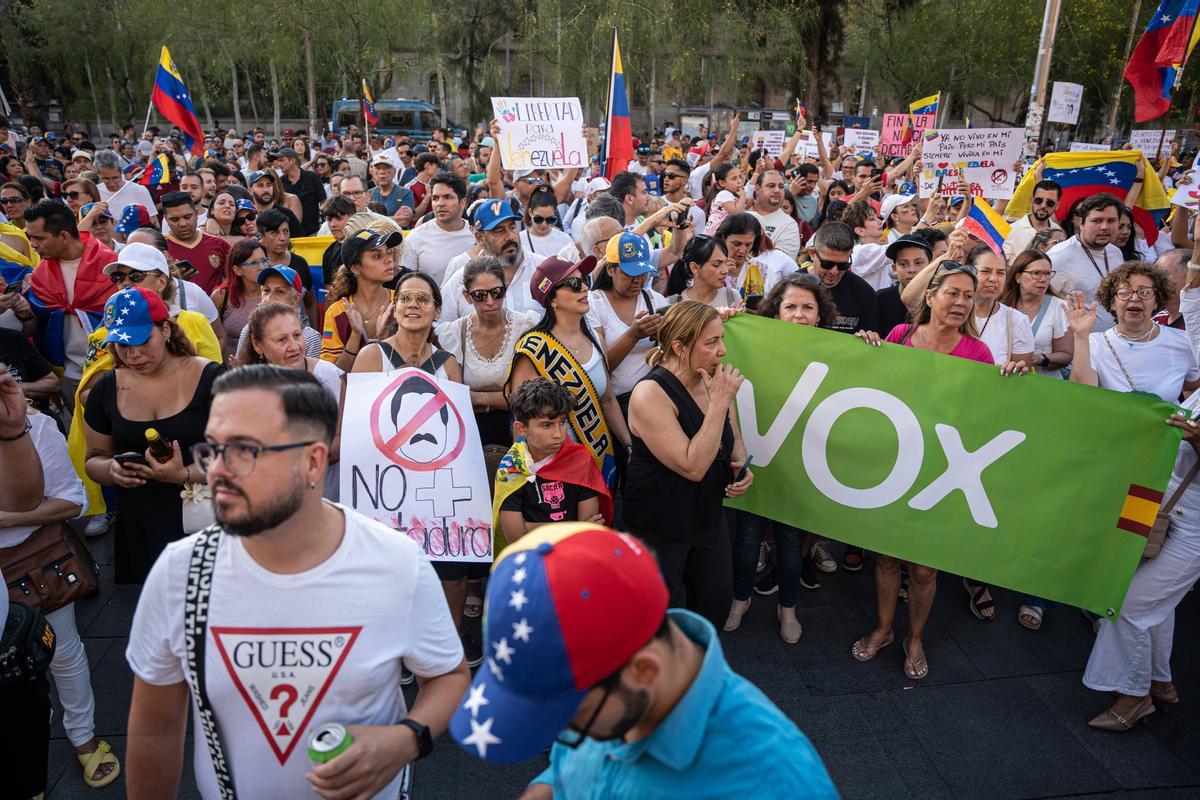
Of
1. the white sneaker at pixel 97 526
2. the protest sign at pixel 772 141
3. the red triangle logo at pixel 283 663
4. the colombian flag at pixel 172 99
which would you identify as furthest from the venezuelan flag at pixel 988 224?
the colombian flag at pixel 172 99

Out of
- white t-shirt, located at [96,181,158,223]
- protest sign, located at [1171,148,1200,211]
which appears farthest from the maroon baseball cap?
white t-shirt, located at [96,181,158,223]

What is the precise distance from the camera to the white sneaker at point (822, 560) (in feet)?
17.2

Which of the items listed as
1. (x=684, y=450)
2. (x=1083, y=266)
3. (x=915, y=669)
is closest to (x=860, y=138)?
(x=1083, y=266)

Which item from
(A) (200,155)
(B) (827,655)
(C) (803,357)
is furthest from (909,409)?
Answer: (A) (200,155)

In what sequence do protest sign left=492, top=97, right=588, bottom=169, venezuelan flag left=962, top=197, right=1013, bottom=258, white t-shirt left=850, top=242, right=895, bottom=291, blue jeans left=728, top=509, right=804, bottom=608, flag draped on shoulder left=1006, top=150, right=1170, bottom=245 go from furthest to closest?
protest sign left=492, top=97, right=588, bottom=169, flag draped on shoulder left=1006, top=150, right=1170, bottom=245, venezuelan flag left=962, top=197, right=1013, bottom=258, white t-shirt left=850, top=242, right=895, bottom=291, blue jeans left=728, top=509, right=804, bottom=608

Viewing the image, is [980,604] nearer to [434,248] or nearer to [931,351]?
[931,351]

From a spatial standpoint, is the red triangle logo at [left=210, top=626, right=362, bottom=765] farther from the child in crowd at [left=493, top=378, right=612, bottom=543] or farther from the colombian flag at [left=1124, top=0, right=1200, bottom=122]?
the colombian flag at [left=1124, top=0, right=1200, bottom=122]

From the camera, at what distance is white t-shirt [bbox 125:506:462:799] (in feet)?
6.33

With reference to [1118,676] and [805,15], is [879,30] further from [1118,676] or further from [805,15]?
[1118,676]

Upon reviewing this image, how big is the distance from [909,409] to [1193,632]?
2412mm

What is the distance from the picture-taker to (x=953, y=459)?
3.98 metres

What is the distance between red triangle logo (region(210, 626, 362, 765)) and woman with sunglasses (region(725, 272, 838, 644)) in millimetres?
2899

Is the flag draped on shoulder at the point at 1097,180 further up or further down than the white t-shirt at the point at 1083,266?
further up

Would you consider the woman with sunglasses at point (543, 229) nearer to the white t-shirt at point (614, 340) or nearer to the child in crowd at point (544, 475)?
the white t-shirt at point (614, 340)
